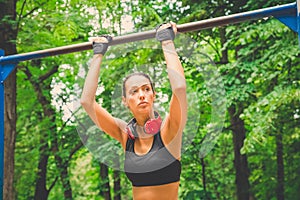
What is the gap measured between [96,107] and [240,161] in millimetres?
6202

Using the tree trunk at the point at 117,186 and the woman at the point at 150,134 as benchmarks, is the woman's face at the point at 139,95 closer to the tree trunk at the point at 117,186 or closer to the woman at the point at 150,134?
the woman at the point at 150,134

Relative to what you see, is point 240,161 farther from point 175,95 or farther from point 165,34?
point 175,95

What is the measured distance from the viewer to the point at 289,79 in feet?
19.6

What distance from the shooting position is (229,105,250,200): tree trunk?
812 centimetres

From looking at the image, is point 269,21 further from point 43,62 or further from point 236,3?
point 43,62

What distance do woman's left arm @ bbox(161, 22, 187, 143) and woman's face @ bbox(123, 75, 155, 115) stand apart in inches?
5.0

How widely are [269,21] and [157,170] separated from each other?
380 cm

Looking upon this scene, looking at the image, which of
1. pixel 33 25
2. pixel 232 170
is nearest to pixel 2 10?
pixel 33 25

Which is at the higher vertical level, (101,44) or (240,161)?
(101,44)

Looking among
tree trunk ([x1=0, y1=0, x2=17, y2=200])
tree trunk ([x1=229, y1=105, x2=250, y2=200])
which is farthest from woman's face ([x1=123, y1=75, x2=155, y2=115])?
tree trunk ([x1=229, y1=105, x2=250, y2=200])

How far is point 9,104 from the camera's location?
579cm

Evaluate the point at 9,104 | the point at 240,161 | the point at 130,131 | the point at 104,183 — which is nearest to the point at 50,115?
the point at 104,183

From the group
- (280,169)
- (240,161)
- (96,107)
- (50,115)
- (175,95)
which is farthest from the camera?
(50,115)

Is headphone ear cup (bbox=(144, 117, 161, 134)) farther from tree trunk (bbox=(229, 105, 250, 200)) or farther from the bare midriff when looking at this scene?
tree trunk (bbox=(229, 105, 250, 200))
